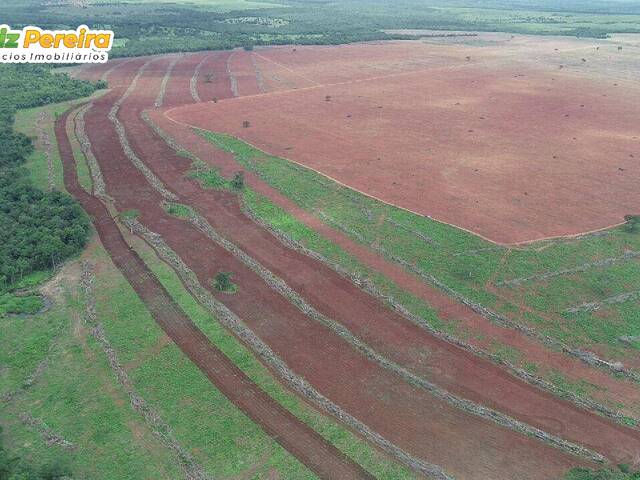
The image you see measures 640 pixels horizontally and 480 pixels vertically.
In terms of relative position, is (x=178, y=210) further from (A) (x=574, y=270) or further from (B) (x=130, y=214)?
(A) (x=574, y=270)

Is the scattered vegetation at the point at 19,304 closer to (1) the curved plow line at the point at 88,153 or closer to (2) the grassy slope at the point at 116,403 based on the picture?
(2) the grassy slope at the point at 116,403

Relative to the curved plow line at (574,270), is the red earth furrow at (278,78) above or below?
above

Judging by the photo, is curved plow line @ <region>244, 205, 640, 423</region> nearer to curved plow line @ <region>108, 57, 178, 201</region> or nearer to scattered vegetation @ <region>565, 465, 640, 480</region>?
scattered vegetation @ <region>565, 465, 640, 480</region>

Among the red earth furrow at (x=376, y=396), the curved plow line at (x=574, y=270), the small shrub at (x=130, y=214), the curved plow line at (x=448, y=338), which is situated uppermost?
the curved plow line at (x=574, y=270)

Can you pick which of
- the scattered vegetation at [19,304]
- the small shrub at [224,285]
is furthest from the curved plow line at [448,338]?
the scattered vegetation at [19,304]

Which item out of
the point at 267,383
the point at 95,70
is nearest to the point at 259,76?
the point at 95,70

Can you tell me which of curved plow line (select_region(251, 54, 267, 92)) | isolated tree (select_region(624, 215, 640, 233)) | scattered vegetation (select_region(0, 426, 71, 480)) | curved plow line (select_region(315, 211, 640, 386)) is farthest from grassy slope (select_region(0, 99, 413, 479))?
curved plow line (select_region(251, 54, 267, 92))
